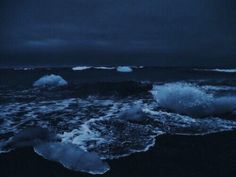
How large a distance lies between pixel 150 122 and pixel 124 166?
3.11m

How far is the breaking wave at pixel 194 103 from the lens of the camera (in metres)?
9.36

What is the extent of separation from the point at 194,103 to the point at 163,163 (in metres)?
4.22

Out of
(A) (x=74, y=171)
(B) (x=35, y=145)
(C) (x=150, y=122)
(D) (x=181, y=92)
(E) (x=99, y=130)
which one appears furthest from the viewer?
→ (D) (x=181, y=92)

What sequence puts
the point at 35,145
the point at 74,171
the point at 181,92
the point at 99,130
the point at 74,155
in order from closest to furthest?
1. the point at 74,171
2. the point at 74,155
3. the point at 35,145
4. the point at 99,130
5. the point at 181,92

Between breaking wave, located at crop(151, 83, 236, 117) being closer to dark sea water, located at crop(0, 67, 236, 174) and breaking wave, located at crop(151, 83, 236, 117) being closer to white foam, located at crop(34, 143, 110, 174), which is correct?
dark sea water, located at crop(0, 67, 236, 174)

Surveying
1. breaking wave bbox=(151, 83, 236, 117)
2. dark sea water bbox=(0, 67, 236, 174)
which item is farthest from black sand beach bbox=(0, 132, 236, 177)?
breaking wave bbox=(151, 83, 236, 117)

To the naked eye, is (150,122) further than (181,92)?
No

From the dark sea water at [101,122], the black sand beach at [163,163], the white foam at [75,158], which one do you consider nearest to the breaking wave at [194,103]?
the dark sea water at [101,122]

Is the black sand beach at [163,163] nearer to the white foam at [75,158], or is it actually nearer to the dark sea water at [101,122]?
the white foam at [75,158]

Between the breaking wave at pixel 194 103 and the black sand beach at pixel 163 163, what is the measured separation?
7.99 feet

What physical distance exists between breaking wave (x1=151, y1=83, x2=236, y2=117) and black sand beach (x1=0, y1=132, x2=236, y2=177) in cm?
244

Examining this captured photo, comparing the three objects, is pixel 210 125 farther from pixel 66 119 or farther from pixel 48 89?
pixel 48 89

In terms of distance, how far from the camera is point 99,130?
7859mm

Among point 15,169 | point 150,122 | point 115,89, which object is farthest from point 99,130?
point 115,89
